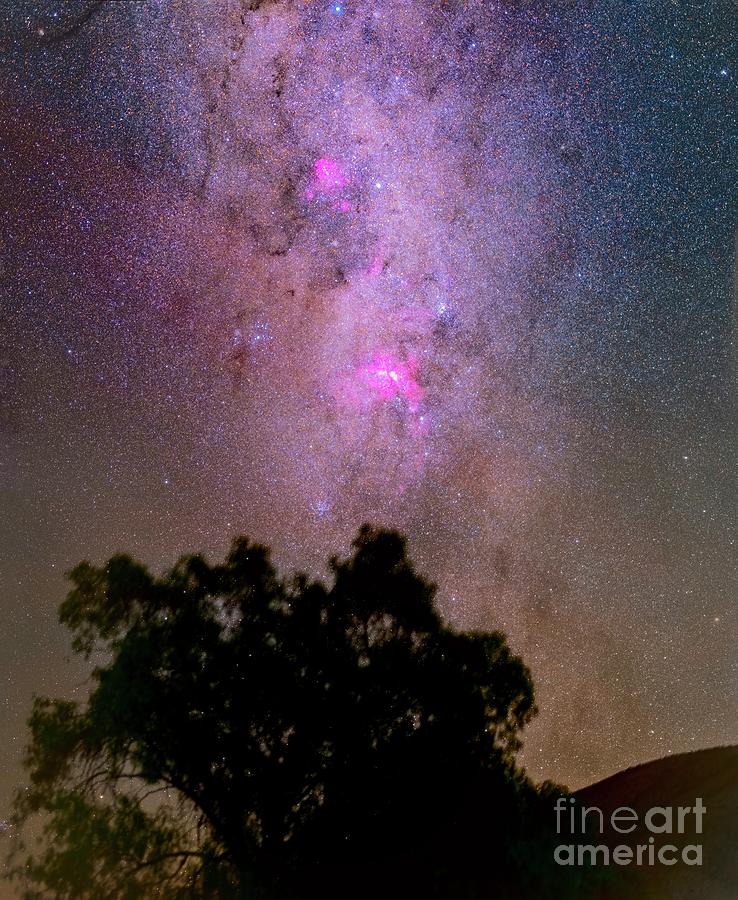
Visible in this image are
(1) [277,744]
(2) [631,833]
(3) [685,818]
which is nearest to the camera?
(1) [277,744]

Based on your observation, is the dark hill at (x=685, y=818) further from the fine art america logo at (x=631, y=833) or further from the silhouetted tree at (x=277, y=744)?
the silhouetted tree at (x=277, y=744)

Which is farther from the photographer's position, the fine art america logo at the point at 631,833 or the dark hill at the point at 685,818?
the dark hill at the point at 685,818

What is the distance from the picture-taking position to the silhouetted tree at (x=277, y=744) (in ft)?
32.0

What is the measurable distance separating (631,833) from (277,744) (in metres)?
7.27

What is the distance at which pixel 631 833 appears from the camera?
12.3 metres

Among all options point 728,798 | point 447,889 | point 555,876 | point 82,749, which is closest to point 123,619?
point 82,749

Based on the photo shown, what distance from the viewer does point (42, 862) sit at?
9.42m

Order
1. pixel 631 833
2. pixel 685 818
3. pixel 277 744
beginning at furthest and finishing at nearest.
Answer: pixel 685 818 < pixel 631 833 < pixel 277 744

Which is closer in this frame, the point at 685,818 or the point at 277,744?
the point at 277,744

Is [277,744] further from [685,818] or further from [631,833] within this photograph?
[685,818]

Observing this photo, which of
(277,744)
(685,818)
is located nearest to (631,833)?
(685,818)

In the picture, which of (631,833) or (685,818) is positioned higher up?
(685,818)

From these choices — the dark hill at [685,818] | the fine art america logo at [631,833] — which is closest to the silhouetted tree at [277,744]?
the fine art america logo at [631,833]

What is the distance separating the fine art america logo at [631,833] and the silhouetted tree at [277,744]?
25.5 inches
